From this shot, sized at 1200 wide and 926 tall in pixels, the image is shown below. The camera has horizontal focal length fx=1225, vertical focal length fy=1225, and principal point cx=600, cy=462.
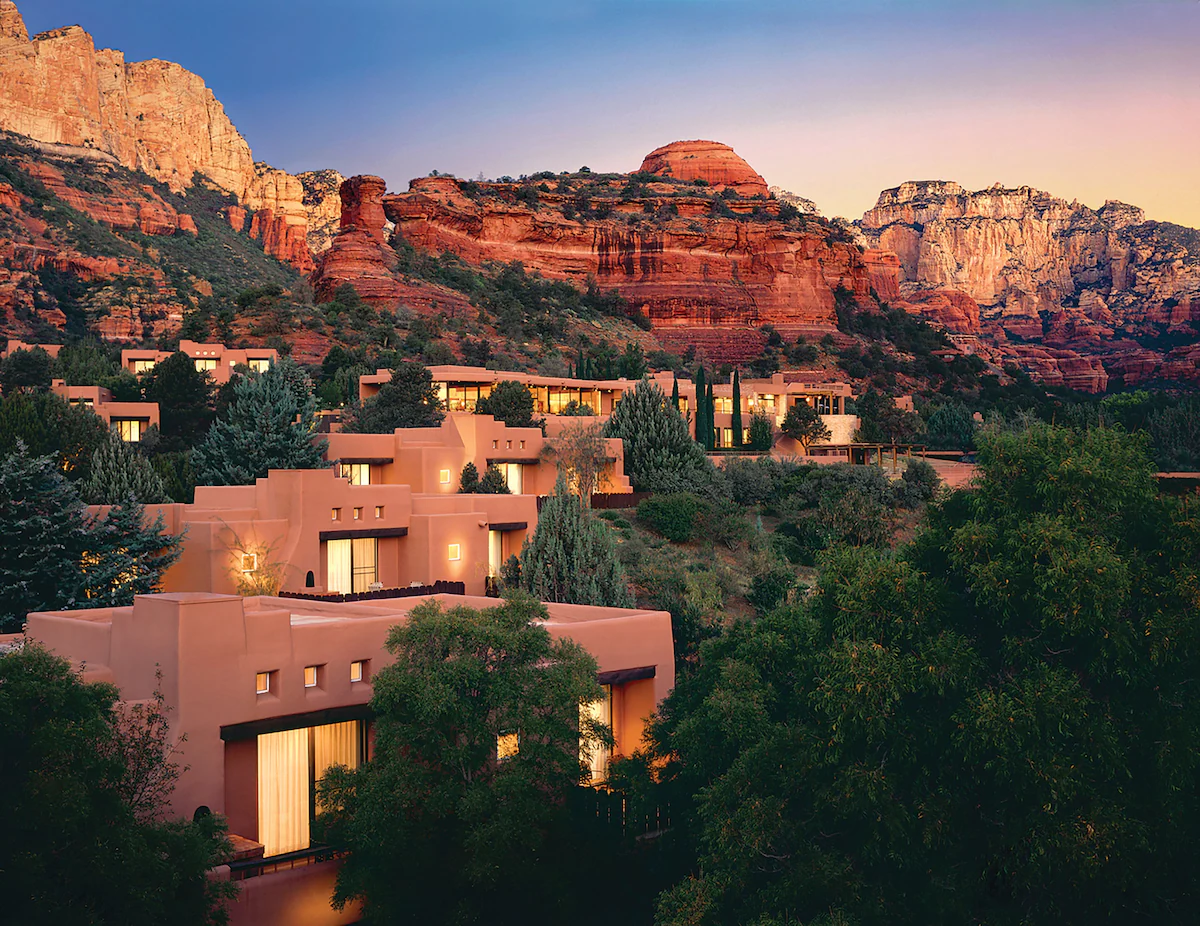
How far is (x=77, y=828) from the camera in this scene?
46.5 feet

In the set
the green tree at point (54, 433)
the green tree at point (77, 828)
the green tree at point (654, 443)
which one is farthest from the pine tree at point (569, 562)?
the green tree at point (654, 443)

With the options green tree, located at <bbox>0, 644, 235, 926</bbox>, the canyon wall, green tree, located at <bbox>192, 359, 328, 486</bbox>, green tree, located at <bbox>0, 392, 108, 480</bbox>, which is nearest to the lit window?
green tree, located at <bbox>0, 644, 235, 926</bbox>

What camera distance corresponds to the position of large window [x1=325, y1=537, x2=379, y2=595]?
106ft

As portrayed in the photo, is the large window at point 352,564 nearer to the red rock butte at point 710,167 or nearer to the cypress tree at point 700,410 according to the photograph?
the cypress tree at point 700,410

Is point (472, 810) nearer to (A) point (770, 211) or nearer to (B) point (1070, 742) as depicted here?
(B) point (1070, 742)

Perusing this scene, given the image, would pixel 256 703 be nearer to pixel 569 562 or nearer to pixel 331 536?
pixel 331 536

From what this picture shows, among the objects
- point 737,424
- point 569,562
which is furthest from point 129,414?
point 737,424

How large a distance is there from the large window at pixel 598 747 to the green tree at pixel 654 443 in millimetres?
27576

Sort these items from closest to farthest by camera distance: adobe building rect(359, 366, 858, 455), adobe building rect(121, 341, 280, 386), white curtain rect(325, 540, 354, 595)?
white curtain rect(325, 540, 354, 595) < adobe building rect(359, 366, 858, 455) < adobe building rect(121, 341, 280, 386)

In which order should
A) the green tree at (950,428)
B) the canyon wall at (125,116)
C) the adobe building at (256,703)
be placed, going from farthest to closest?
the canyon wall at (125,116) → the green tree at (950,428) → the adobe building at (256,703)

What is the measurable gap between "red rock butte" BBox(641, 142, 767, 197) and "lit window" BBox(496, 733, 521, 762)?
13950cm

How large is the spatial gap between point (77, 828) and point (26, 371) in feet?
181

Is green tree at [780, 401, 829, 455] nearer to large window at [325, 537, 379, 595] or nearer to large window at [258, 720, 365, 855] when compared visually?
large window at [325, 537, 379, 595]

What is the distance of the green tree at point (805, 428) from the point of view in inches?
2625
